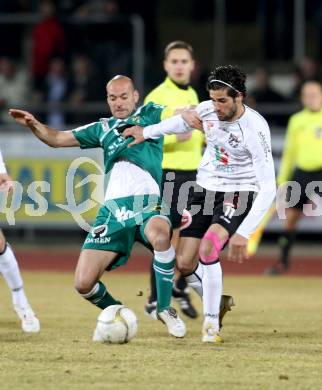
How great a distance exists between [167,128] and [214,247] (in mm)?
968

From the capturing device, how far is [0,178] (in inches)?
335

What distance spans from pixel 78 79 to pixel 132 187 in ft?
30.3

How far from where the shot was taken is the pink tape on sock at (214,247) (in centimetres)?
836

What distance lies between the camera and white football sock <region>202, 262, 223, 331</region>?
840 centimetres

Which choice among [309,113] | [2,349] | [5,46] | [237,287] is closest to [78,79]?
[5,46]

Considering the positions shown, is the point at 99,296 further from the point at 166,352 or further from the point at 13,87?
the point at 13,87

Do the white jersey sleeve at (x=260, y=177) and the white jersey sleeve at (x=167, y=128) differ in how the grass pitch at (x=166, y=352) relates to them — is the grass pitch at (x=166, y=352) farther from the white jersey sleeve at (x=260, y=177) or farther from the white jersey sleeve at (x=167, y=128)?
the white jersey sleeve at (x=167, y=128)

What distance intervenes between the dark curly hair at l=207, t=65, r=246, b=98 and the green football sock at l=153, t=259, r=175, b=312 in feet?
4.57

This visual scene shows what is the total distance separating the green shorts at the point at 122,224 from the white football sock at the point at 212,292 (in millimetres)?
598

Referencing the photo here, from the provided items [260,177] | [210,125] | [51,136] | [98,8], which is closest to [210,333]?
[260,177]

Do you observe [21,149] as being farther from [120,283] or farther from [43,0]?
[120,283]

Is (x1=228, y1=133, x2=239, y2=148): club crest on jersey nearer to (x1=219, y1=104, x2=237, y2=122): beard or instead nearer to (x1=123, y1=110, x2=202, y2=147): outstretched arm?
(x1=219, y1=104, x2=237, y2=122): beard

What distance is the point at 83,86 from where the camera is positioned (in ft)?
58.2

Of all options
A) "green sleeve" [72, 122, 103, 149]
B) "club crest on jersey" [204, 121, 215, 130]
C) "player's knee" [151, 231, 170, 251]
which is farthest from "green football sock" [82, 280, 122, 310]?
"club crest on jersey" [204, 121, 215, 130]
